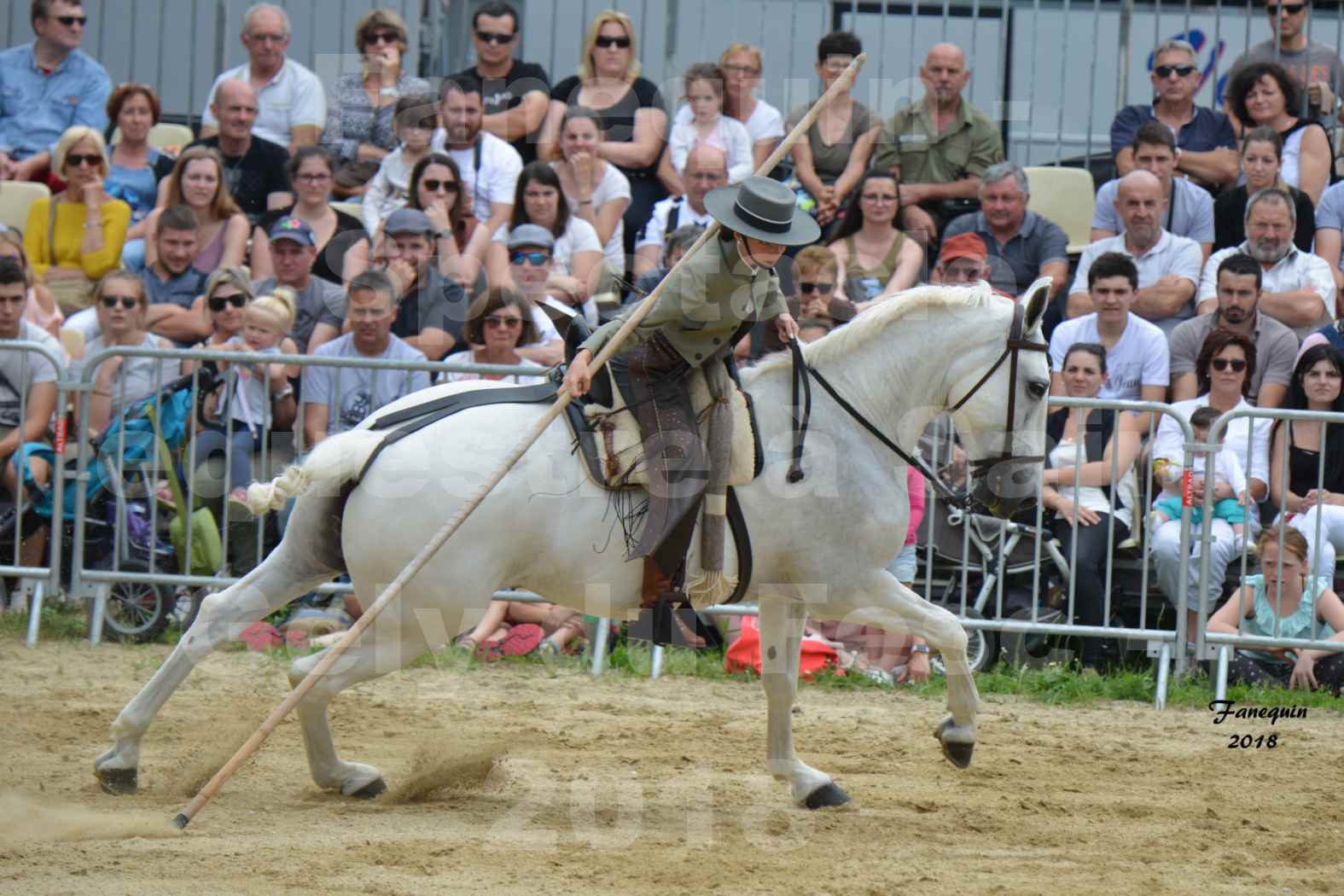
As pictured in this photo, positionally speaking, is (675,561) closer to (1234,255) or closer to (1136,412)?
(1136,412)

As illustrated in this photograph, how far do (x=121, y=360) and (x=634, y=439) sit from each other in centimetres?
448

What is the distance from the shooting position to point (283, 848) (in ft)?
20.1

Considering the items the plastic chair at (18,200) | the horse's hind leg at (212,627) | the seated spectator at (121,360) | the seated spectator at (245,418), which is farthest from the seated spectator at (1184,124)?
the plastic chair at (18,200)

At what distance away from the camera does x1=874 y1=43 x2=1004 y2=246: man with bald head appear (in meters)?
12.7

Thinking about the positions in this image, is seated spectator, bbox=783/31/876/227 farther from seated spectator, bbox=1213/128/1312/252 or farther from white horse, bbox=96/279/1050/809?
white horse, bbox=96/279/1050/809

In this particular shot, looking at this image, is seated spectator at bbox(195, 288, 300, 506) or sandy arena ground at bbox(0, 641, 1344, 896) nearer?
sandy arena ground at bbox(0, 641, 1344, 896)

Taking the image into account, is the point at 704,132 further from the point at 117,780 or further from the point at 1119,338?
the point at 117,780

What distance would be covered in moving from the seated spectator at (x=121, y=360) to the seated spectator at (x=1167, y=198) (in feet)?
21.1

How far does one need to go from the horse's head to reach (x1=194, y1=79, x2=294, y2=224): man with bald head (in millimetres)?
7319

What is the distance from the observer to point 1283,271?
1167cm

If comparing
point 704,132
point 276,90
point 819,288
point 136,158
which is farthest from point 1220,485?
point 136,158

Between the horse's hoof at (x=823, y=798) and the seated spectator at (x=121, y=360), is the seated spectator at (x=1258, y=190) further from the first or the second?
the seated spectator at (x=121, y=360)

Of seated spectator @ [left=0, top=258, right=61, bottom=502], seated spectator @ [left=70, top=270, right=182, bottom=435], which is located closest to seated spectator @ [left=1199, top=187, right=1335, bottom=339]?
seated spectator @ [left=70, top=270, right=182, bottom=435]

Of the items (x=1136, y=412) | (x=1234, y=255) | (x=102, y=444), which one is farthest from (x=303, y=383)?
(x=1234, y=255)
